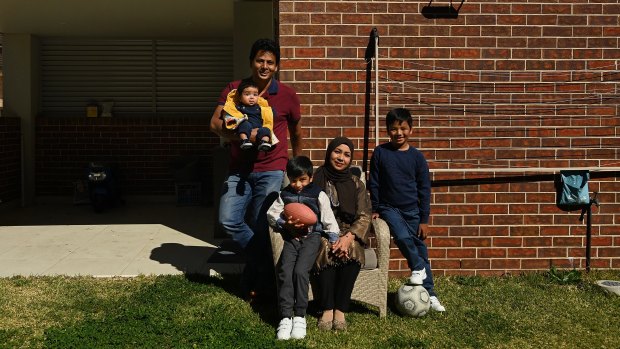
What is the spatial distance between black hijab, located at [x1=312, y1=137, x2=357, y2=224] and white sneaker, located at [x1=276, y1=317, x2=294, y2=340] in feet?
2.85

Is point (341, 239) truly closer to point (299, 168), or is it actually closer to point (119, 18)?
point (299, 168)

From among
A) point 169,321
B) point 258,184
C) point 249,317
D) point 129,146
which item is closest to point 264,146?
point 258,184

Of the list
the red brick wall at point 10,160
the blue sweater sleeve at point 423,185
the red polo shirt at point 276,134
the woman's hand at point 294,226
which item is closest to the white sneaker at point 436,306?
the blue sweater sleeve at point 423,185

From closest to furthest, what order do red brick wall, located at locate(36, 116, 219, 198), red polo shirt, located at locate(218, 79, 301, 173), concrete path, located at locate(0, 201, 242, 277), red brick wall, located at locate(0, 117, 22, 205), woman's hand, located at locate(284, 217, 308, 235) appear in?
woman's hand, located at locate(284, 217, 308, 235), red polo shirt, located at locate(218, 79, 301, 173), concrete path, located at locate(0, 201, 242, 277), red brick wall, located at locate(0, 117, 22, 205), red brick wall, located at locate(36, 116, 219, 198)

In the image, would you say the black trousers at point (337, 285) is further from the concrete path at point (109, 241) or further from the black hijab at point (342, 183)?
the concrete path at point (109, 241)

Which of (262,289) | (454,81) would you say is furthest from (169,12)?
(262,289)

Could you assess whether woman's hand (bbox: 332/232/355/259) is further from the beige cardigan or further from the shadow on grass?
the shadow on grass

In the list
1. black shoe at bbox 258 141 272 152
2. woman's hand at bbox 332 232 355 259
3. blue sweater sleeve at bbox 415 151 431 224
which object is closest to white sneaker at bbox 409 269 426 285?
blue sweater sleeve at bbox 415 151 431 224

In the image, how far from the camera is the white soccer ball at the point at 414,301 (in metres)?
4.78

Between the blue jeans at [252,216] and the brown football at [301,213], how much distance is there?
1.56ft

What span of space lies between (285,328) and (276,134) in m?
1.47

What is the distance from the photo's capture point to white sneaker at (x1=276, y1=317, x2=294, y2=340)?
434 cm

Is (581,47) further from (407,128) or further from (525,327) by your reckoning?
(525,327)

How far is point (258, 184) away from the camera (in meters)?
5.09
